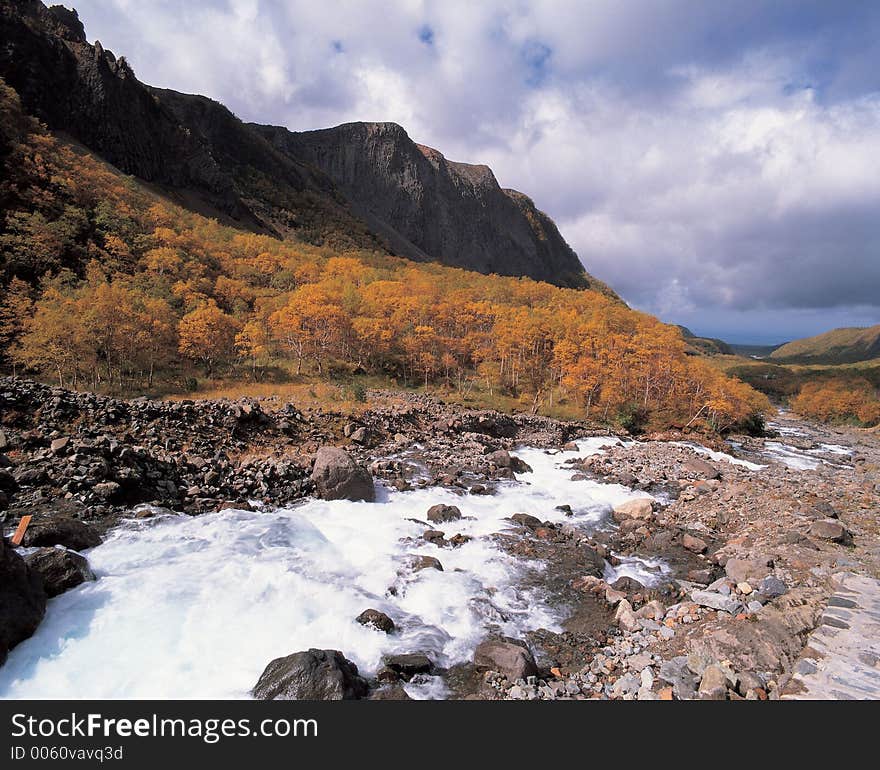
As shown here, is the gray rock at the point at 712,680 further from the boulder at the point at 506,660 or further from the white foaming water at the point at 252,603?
the white foaming water at the point at 252,603

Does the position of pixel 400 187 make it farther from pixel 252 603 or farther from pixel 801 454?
pixel 252 603

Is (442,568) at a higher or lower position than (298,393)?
lower

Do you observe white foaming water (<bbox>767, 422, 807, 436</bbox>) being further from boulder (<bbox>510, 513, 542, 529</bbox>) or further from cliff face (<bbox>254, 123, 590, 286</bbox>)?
cliff face (<bbox>254, 123, 590, 286</bbox>)

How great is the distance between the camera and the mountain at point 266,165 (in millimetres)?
71875

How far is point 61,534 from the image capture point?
10047 mm

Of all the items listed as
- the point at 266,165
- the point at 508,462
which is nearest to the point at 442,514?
the point at 508,462

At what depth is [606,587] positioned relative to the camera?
36.1 feet

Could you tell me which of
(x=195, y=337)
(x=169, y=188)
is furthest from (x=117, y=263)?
(x=169, y=188)

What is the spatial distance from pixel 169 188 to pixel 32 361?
86.5 metres

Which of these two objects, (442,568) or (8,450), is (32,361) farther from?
(442,568)

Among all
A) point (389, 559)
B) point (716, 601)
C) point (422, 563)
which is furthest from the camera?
point (389, 559)

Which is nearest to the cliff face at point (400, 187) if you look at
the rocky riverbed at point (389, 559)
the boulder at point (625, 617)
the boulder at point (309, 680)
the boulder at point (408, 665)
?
the rocky riverbed at point (389, 559)

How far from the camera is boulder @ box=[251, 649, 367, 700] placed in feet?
22.2

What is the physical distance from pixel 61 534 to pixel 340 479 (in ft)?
25.9
